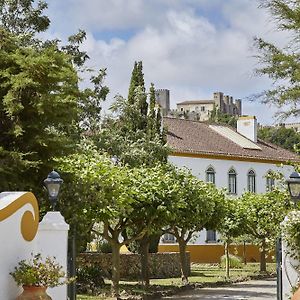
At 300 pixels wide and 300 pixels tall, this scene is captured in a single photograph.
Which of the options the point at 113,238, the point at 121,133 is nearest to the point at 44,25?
the point at 121,133

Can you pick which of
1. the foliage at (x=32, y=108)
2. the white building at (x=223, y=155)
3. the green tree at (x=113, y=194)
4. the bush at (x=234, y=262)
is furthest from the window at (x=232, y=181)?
the foliage at (x=32, y=108)

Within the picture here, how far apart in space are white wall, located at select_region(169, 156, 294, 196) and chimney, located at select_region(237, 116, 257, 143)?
298 cm

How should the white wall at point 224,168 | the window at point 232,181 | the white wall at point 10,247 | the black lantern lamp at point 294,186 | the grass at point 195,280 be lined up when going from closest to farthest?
the white wall at point 10,247 → the black lantern lamp at point 294,186 → the grass at point 195,280 → the white wall at point 224,168 → the window at point 232,181

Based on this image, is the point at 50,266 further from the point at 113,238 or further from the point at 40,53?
the point at 113,238

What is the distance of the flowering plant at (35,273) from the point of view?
36.3 feet

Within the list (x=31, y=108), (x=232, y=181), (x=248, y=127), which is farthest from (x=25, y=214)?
(x=248, y=127)

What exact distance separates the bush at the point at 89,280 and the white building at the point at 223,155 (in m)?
19.7

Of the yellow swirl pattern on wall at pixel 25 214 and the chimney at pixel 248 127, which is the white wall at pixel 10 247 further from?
the chimney at pixel 248 127

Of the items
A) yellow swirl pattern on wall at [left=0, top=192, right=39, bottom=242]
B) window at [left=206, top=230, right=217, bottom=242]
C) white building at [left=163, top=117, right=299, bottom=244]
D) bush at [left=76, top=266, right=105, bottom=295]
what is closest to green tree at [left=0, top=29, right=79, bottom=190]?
yellow swirl pattern on wall at [left=0, top=192, right=39, bottom=242]

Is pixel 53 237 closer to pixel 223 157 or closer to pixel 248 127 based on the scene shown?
pixel 223 157

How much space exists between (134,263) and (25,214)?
74.0 feet

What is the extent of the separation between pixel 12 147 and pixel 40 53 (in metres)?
2.27

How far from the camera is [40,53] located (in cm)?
1784

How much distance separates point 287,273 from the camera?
15461mm
